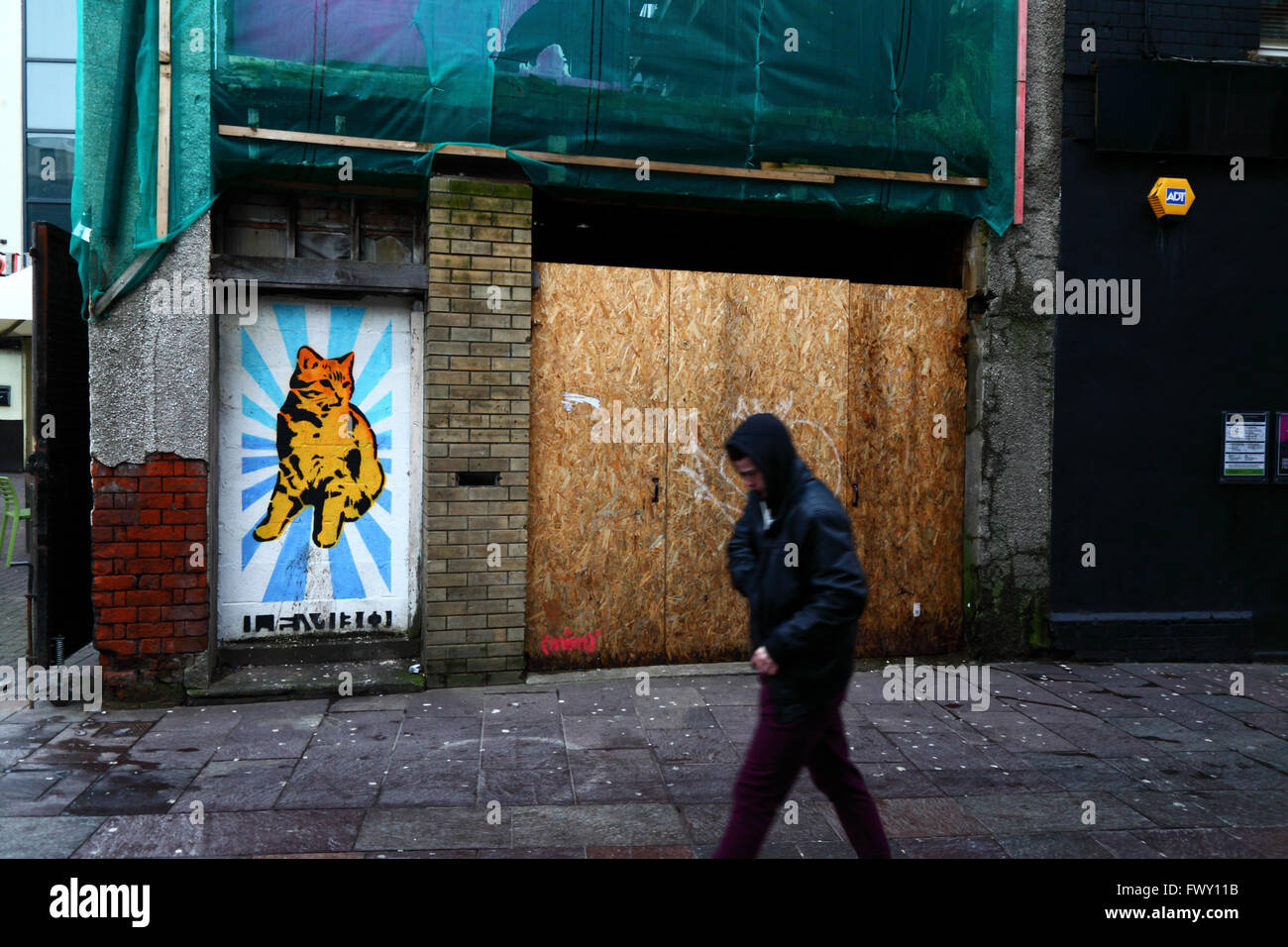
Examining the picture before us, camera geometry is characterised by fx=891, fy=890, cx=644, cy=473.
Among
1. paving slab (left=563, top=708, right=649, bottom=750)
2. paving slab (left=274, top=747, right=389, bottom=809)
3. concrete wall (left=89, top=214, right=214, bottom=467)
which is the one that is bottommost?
paving slab (left=274, top=747, right=389, bottom=809)

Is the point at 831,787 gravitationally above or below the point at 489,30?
below

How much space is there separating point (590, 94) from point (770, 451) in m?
4.15

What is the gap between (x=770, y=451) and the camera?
331 cm

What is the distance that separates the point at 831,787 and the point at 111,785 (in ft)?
12.1

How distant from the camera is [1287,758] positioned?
5.25 meters

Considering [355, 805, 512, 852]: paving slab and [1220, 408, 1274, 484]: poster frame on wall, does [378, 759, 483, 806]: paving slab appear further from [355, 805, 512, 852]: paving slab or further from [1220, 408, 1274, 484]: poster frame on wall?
[1220, 408, 1274, 484]: poster frame on wall

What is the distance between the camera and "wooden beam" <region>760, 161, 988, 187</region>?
268 inches

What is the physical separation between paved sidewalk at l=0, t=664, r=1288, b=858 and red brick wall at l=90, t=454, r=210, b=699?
14.0 inches

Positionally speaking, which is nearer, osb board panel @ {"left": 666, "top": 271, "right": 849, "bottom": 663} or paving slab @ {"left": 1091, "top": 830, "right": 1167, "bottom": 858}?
paving slab @ {"left": 1091, "top": 830, "right": 1167, "bottom": 858}

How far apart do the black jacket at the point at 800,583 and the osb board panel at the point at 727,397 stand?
133 inches

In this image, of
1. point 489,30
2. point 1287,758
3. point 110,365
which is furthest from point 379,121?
point 1287,758

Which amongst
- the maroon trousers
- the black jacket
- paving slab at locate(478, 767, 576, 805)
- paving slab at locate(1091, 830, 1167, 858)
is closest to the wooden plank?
paving slab at locate(478, 767, 576, 805)

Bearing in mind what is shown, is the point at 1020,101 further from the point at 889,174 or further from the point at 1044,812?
the point at 1044,812
